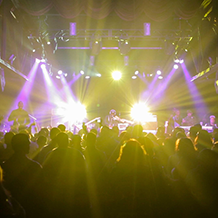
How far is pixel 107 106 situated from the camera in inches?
589

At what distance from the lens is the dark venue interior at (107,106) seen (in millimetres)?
2396

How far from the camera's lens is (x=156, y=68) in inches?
493

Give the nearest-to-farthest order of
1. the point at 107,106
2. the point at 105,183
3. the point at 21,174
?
the point at 21,174, the point at 105,183, the point at 107,106

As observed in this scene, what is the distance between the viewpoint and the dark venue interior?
2.40 m

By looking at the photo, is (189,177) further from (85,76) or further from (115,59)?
(85,76)

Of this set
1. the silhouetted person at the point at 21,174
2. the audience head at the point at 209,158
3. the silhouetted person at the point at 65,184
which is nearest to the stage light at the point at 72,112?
the silhouetted person at the point at 65,184

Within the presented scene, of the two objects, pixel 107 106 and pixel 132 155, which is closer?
pixel 132 155

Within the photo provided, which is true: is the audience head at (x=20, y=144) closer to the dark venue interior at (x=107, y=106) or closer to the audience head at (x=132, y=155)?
the dark venue interior at (x=107, y=106)

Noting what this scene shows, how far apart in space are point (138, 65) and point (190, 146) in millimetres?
9925

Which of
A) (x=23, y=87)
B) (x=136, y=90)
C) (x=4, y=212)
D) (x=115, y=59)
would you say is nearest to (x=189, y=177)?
(x=4, y=212)

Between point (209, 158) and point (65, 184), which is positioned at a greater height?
point (209, 158)

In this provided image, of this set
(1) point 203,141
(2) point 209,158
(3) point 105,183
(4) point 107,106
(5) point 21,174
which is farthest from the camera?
(4) point 107,106

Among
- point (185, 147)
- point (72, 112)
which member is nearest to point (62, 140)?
point (185, 147)

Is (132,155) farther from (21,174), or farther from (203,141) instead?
(203,141)
